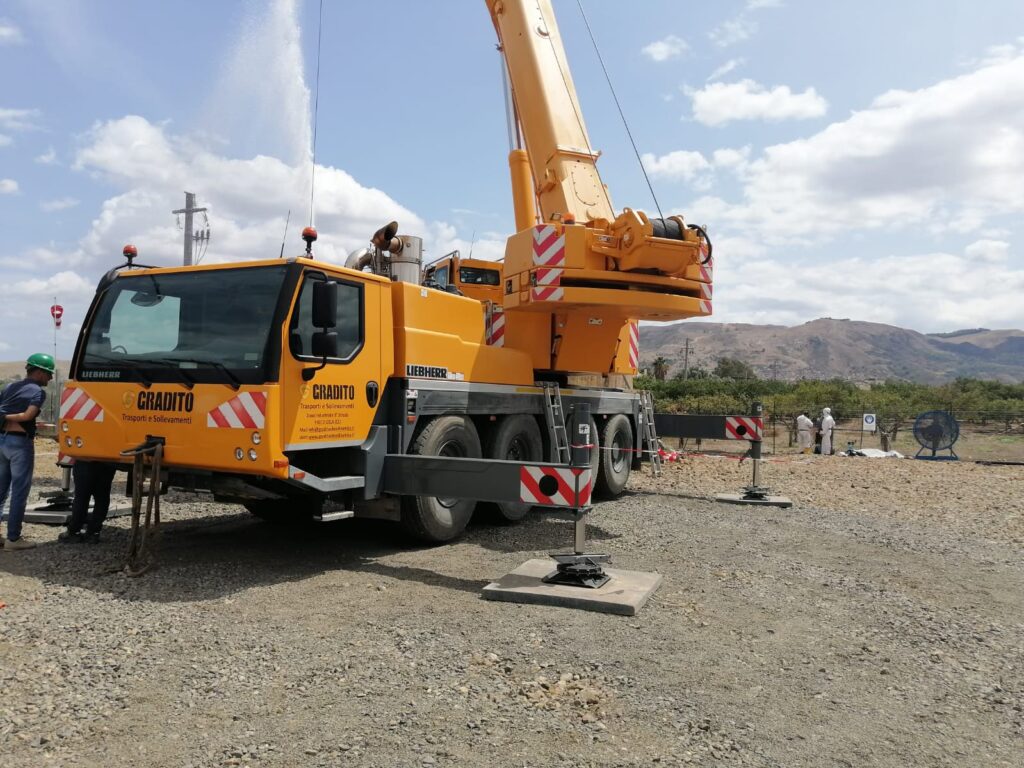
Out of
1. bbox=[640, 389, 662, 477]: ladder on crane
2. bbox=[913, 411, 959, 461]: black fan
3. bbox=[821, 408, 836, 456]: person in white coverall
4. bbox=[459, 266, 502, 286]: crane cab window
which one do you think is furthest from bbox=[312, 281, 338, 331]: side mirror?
bbox=[913, 411, 959, 461]: black fan

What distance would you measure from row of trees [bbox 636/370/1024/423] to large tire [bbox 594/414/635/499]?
18.8 metres

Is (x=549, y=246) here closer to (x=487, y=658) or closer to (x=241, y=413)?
(x=241, y=413)

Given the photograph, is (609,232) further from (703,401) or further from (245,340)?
(703,401)

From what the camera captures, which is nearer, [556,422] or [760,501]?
[556,422]

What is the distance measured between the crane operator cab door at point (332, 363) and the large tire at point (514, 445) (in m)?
1.83

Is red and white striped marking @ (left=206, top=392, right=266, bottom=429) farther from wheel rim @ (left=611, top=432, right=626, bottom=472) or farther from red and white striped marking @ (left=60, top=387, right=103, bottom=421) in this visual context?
wheel rim @ (left=611, top=432, right=626, bottom=472)

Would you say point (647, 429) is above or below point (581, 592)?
above

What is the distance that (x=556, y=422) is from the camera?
875 centimetres

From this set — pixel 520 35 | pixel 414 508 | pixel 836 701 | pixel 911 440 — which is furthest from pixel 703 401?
pixel 836 701

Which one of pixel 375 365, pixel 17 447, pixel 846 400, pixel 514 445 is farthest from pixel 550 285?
pixel 846 400

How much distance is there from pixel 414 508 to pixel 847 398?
128 feet

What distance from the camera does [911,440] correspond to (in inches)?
1165

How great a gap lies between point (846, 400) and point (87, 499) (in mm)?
39625

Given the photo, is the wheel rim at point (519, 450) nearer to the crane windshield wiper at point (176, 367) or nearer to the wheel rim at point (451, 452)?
the wheel rim at point (451, 452)
